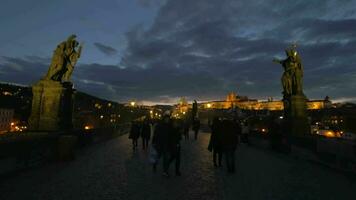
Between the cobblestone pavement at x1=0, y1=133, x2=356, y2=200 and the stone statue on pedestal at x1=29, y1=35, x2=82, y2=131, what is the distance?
168 inches

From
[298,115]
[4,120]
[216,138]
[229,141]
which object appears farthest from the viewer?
[4,120]

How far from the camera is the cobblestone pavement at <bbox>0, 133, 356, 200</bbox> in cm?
740

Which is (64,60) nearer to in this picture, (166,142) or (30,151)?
(30,151)

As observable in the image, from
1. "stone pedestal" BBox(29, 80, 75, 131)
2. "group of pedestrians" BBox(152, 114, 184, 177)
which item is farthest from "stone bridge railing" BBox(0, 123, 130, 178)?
"group of pedestrians" BBox(152, 114, 184, 177)

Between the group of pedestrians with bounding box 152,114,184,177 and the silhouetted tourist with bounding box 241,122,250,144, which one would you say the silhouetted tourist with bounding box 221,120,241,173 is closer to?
the group of pedestrians with bounding box 152,114,184,177

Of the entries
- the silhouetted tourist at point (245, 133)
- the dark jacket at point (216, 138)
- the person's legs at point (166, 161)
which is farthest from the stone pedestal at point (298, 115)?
the person's legs at point (166, 161)

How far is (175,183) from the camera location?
8945mm

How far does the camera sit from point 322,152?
13.1 metres

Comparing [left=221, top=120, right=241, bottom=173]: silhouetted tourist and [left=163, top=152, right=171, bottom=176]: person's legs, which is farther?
[left=221, top=120, right=241, bottom=173]: silhouetted tourist

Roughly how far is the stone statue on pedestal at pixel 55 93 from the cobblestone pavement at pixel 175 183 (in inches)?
168

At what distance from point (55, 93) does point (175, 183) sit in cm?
926

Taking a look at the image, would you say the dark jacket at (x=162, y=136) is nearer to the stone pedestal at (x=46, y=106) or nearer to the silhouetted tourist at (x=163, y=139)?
the silhouetted tourist at (x=163, y=139)

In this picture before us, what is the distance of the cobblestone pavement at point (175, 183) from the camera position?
7398 millimetres

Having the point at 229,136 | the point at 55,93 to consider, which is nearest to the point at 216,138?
the point at 229,136
